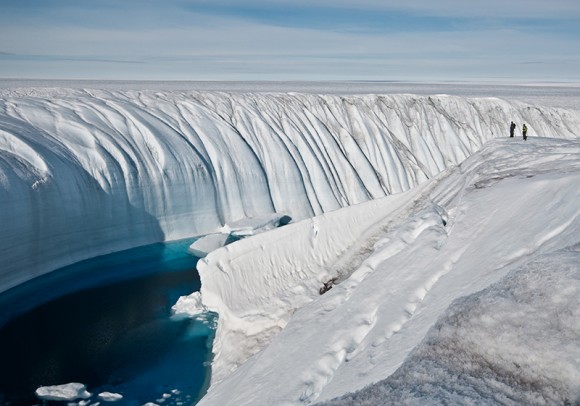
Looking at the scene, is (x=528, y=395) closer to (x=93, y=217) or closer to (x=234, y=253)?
(x=234, y=253)

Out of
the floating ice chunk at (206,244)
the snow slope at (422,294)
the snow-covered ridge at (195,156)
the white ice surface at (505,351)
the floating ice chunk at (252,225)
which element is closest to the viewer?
the white ice surface at (505,351)

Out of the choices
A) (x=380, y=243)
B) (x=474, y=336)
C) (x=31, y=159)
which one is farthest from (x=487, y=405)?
(x=31, y=159)

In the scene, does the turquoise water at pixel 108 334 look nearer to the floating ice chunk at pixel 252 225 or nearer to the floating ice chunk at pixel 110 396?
the floating ice chunk at pixel 110 396

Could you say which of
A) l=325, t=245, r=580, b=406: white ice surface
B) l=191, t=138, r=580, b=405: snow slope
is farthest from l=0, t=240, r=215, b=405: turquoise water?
l=325, t=245, r=580, b=406: white ice surface

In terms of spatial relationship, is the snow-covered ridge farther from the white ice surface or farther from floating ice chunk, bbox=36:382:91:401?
the white ice surface

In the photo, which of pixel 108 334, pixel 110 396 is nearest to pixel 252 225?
pixel 108 334

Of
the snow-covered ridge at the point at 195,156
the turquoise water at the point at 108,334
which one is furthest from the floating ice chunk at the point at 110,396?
the snow-covered ridge at the point at 195,156

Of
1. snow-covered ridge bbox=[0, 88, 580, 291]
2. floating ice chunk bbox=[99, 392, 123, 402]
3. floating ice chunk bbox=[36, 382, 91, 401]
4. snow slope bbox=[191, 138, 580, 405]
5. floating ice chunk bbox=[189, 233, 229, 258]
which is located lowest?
floating ice chunk bbox=[99, 392, 123, 402]
